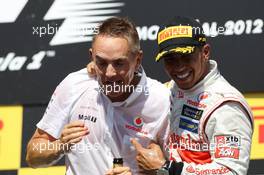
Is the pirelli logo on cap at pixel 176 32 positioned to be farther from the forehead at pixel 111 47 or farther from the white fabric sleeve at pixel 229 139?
the white fabric sleeve at pixel 229 139

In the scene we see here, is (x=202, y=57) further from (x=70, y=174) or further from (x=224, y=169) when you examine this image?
(x=70, y=174)

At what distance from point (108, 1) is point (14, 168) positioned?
1096 millimetres

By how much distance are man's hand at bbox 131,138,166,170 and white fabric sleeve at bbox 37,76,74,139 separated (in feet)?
1.00

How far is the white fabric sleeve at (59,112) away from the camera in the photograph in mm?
2518

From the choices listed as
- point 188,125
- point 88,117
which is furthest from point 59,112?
point 188,125

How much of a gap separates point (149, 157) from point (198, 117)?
9.3 inches

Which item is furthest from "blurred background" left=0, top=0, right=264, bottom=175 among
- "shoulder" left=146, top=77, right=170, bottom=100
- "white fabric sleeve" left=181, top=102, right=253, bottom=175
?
"white fabric sleeve" left=181, top=102, right=253, bottom=175

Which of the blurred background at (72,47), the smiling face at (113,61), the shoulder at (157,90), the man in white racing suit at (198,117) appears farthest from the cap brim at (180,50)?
the blurred background at (72,47)

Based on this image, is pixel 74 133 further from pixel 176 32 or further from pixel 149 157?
pixel 176 32

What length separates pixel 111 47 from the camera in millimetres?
2340

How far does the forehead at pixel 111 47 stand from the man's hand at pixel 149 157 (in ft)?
1.05

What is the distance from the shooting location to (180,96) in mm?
2398

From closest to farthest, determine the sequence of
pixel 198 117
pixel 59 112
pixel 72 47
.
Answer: pixel 198 117, pixel 59 112, pixel 72 47

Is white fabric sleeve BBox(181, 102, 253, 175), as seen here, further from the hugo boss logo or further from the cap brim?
the hugo boss logo
